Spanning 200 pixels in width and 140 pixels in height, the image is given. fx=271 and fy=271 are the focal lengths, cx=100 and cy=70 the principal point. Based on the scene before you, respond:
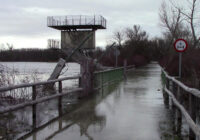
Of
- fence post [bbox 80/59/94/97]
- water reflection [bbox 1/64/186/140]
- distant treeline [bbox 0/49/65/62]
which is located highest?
distant treeline [bbox 0/49/65/62]

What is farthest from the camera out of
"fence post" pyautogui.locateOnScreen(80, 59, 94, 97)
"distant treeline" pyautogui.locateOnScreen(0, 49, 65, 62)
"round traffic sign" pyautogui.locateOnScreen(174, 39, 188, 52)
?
"distant treeline" pyautogui.locateOnScreen(0, 49, 65, 62)

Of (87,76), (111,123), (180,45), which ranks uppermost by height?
(180,45)

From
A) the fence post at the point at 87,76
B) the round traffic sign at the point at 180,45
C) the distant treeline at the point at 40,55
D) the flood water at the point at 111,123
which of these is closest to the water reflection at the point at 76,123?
the flood water at the point at 111,123

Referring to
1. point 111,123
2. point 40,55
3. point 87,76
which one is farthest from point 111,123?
point 40,55

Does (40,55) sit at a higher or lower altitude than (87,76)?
higher

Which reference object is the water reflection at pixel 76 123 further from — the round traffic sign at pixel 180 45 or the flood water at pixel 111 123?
the round traffic sign at pixel 180 45

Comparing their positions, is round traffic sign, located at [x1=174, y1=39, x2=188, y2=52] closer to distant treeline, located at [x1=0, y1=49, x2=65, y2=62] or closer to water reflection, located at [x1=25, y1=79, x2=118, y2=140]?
water reflection, located at [x1=25, y1=79, x2=118, y2=140]

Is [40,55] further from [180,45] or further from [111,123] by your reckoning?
[111,123]

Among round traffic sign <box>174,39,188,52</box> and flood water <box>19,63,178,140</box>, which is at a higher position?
round traffic sign <box>174,39,188,52</box>

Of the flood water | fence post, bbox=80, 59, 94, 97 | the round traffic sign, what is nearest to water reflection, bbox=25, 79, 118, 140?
the flood water

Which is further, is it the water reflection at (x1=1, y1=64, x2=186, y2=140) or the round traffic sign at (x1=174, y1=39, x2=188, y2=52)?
the round traffic sign at (x1=174, y1=39, x2=188, y2=52)

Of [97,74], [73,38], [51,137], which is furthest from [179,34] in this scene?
[51,137]

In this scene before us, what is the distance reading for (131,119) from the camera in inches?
297

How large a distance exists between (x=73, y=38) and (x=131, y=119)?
80.2ft
